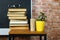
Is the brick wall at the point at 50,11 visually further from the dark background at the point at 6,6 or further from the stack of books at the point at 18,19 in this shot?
the stack of books at the point at 18,19

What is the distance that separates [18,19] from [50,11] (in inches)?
25.3

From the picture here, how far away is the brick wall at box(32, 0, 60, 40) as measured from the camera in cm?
283

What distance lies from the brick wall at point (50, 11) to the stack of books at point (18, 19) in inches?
10.2

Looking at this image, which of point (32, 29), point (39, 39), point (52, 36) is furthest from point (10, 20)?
point (52, 36)

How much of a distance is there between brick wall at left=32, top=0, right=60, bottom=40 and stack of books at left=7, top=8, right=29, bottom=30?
0.26 metres

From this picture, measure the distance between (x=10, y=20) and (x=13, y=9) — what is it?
21 cm

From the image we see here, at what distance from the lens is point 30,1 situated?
288 cm

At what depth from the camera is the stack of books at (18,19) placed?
105 inches

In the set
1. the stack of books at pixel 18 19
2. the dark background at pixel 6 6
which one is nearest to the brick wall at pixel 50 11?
the dark background at pixel 6 6

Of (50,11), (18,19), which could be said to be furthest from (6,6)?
(50,11)

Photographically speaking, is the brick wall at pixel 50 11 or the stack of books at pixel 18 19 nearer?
the stack of books at pixel 18 19

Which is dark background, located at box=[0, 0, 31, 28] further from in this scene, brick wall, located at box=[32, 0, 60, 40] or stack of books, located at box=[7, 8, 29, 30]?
stack of books, located at box=[7, 8, 29, 30]

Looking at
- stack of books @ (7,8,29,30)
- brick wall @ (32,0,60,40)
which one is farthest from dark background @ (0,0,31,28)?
stack of books @ (7,8,29,30)

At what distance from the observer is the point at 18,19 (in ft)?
8.84
